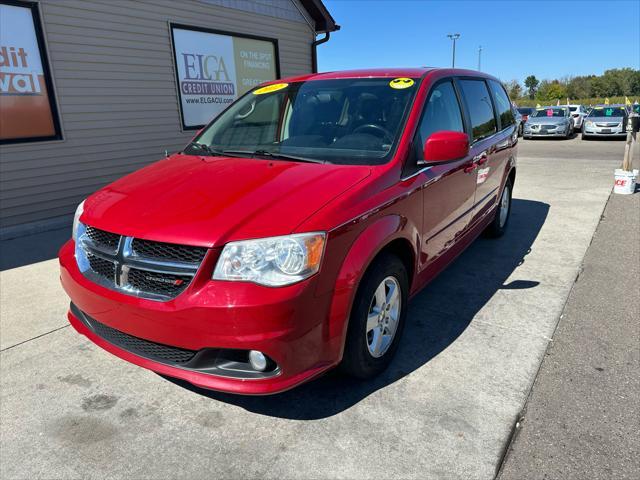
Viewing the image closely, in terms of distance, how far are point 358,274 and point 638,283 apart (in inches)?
129

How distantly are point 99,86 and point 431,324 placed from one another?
6219 millimetres

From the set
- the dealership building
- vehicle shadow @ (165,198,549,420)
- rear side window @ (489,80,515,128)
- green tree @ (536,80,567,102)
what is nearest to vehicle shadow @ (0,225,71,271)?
the dealership building

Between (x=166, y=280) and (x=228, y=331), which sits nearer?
(x=228, y=331)

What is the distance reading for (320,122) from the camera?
3.31m

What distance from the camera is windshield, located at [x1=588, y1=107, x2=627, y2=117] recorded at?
20.3 metres

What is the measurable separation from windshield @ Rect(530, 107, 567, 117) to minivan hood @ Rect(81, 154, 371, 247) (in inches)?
894

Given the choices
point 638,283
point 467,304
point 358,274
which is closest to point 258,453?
point 358,274

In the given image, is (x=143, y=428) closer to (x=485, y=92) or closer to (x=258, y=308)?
(x=258, y=308)

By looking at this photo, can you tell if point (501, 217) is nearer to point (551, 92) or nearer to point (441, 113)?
point (441, 113)

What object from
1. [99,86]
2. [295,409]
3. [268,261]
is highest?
[99,86]

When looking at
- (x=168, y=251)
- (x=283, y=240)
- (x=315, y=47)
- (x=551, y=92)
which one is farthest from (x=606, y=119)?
(x=551, y=92)

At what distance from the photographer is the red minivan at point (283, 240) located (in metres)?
2.11

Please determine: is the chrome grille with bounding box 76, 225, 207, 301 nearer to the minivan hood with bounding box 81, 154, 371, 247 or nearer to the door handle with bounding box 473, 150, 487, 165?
the minivan hood with bounding box 81, 154, 371, 247

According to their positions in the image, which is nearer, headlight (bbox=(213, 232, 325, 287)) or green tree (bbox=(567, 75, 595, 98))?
headlight (bbox=(213, 232, 325, 287))
